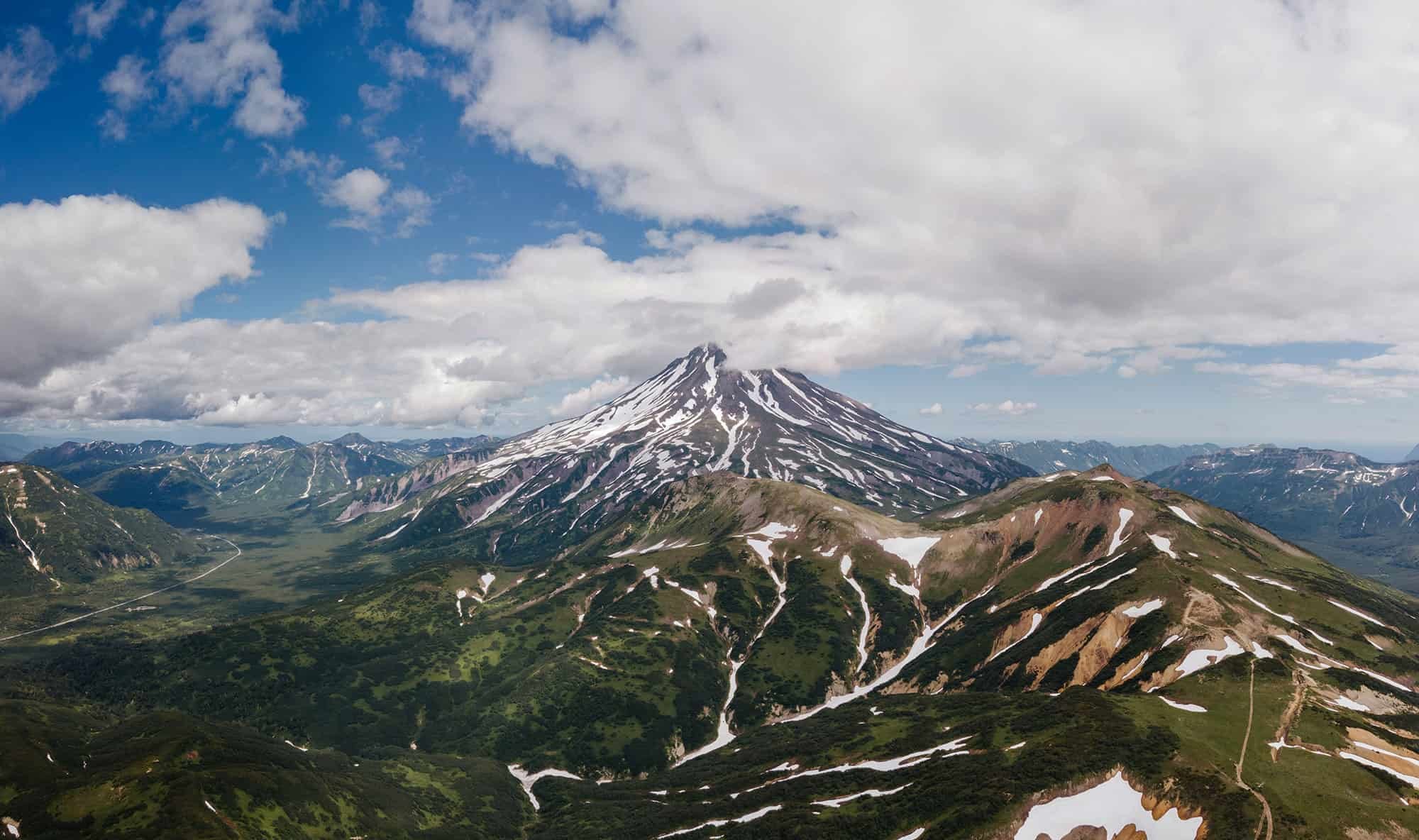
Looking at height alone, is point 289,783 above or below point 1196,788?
below

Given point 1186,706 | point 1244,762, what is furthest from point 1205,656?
point 1244,762

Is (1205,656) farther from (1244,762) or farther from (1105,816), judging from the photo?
(1105,816)

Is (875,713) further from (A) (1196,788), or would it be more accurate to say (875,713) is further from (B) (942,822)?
(A) (1196,788)

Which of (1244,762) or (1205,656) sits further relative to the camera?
(1205,656)

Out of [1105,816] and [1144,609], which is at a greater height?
[1144,609]

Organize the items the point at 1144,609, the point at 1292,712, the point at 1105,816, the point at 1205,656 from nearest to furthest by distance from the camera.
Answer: the point at 1105,816
the point at 1292,712
the point at 1205,656
the point at 1144,609

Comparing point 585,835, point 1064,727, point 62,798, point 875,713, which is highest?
point 1064,727

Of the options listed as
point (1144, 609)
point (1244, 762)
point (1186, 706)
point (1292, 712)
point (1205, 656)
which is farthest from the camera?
point (1144, 609)

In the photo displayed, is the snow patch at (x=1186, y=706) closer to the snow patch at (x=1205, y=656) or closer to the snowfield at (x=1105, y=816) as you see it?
the snow patch at (x=1205, y=656)

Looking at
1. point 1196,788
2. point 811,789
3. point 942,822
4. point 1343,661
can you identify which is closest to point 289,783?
point 811,789
